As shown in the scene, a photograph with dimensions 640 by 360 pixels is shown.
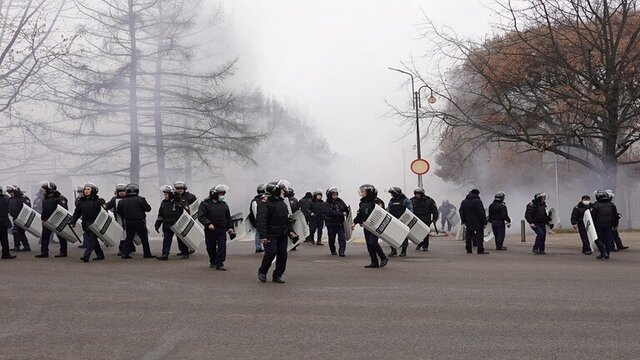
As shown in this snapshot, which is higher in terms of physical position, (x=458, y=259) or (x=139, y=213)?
(x=139, y=213)

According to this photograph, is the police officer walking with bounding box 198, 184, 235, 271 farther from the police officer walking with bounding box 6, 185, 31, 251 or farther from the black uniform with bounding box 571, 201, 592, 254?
the black uniform with bounding box 571, 201, 592, 254

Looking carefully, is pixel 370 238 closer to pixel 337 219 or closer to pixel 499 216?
pixel 337 219

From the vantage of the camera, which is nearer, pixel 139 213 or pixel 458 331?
pixel 458 331

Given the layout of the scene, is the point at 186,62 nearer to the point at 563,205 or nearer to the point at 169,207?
the point at 169,207

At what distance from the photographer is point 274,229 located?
10688mm

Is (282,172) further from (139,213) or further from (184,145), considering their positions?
(139,213)

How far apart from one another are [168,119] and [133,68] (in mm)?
2561

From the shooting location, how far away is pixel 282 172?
43.6m

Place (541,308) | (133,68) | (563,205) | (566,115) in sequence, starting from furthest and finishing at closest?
(563,205), (133,68), (566,115), (541,308)

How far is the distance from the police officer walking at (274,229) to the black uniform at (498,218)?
8.03 meters

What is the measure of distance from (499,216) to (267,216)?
847 centimetres

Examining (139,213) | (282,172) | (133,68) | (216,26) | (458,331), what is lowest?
(458,331)

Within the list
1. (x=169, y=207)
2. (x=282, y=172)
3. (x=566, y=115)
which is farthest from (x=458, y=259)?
(x=282, y=172)

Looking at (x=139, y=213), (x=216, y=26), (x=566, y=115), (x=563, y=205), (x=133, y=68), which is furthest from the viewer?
(x=563, y=205)
